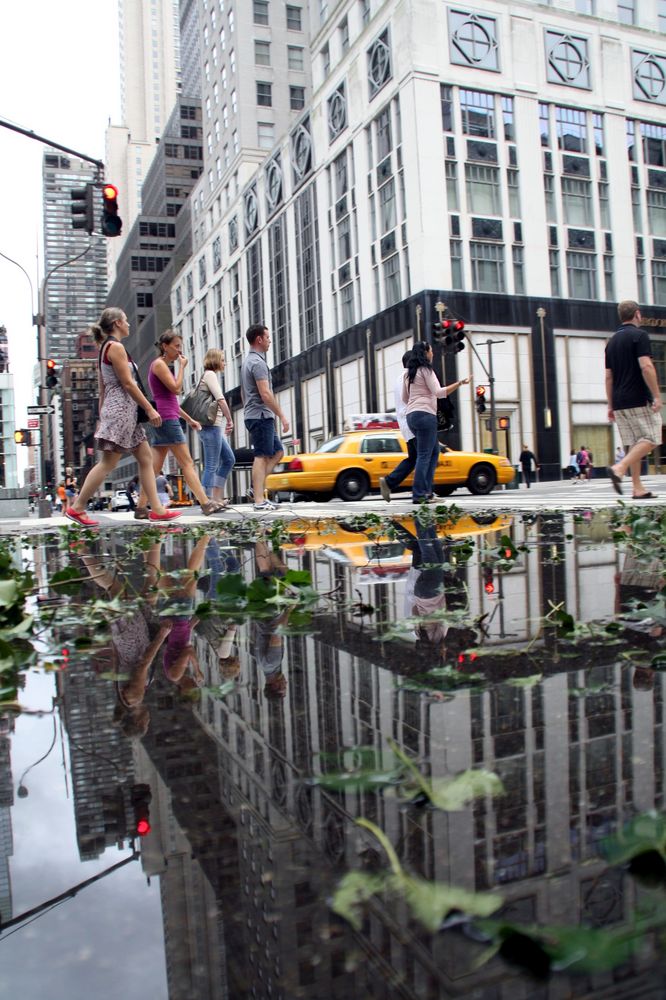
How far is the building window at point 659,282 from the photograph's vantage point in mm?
42875

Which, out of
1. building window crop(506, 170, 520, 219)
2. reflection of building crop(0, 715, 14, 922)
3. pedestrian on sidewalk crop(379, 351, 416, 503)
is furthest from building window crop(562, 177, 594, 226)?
reflection of building crop(0, 715, 14, 922)

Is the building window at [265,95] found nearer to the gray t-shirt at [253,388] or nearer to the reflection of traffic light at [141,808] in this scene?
the gray t-shirt at [253,388]

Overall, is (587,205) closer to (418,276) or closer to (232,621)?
(418,276)

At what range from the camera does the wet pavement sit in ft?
2.88

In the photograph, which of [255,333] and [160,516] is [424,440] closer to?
[255,333]

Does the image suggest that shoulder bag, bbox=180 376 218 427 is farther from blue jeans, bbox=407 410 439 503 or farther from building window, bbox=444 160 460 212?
building window, bbox=444 160 460 212

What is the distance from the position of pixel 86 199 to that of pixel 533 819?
16199 mm

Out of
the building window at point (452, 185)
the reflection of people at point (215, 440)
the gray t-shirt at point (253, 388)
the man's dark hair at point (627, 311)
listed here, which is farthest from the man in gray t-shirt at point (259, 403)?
the building window at point (452, 185)

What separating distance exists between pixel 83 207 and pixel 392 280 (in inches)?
1066

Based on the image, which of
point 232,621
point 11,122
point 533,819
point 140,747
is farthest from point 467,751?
point 11,122

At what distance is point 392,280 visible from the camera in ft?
134

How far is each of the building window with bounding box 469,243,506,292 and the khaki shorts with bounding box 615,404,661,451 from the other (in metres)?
31.4

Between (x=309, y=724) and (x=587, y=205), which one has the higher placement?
(x=587, y=205)

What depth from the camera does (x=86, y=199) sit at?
1538 cm
